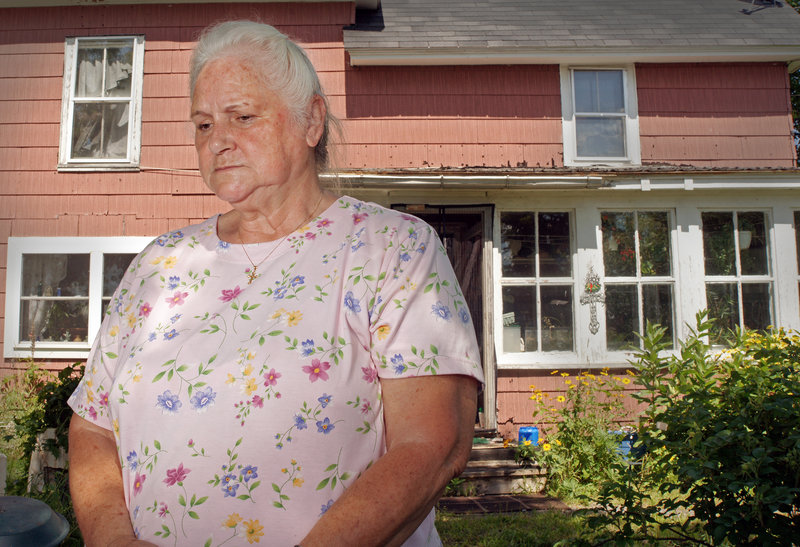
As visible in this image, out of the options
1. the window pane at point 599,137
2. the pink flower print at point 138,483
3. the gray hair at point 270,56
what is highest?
the window pane at point 599,137

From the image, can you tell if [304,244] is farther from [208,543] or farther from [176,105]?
[176,105]

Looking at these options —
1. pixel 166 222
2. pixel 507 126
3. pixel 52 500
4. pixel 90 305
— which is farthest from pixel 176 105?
pixel 52 500

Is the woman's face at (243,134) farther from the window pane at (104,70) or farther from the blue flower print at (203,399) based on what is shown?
the window pane at (104,70)

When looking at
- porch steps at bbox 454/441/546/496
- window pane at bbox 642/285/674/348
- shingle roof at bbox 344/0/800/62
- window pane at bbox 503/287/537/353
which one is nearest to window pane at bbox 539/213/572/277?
window pane at bbox 503/287/537/353

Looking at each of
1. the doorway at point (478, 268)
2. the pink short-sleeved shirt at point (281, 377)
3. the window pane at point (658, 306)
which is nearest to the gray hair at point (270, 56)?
the pink short-sleeved shirt at point (281, 377)

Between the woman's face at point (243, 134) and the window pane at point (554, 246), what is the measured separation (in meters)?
5.29

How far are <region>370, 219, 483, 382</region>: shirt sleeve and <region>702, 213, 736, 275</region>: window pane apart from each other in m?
6.24

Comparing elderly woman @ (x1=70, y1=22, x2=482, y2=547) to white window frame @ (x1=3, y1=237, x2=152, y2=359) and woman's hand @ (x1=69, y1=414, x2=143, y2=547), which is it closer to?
woman's hand @ (x1=69, y1=414, x2=143, y2=547)

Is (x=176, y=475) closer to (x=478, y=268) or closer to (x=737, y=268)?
(x=478, y=268)

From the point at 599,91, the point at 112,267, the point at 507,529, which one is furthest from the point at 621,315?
the point at 112,267

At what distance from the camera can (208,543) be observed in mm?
1225

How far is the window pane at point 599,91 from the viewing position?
702 cm

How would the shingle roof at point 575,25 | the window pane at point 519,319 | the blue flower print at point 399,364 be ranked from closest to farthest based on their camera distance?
the blue flower print at point 399,364 → the window pane at point 519,319 → the shingle roof at point 575,25

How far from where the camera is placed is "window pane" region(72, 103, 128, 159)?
682 cm
